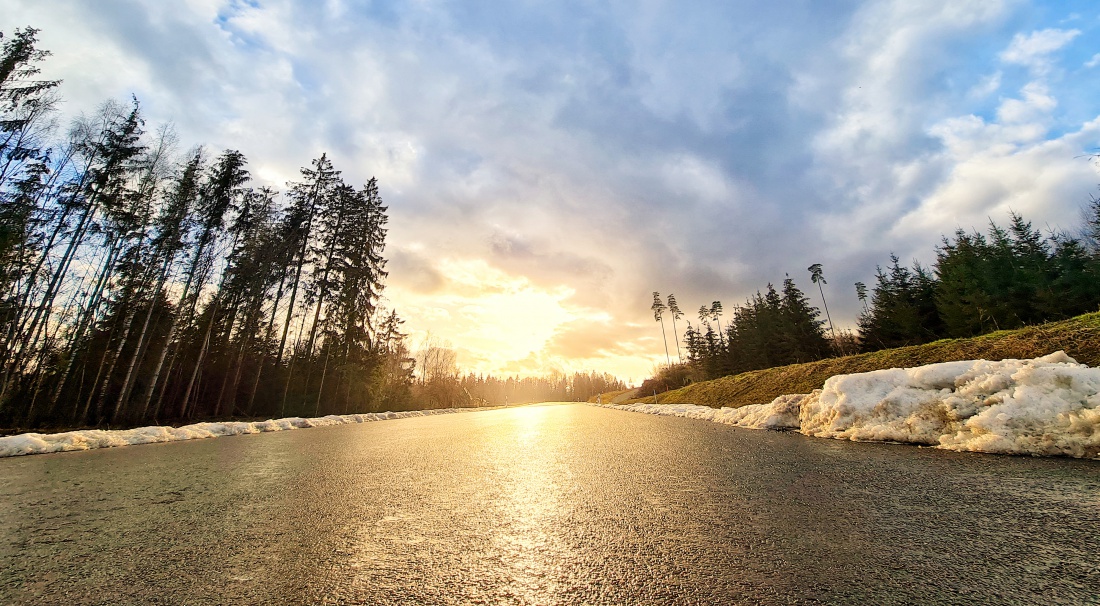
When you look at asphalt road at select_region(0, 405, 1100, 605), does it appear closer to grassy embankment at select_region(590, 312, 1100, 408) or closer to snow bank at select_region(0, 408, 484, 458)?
snow bank at select_region(0, 408, 484, 458)

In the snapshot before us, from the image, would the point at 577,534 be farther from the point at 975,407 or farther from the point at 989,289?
the point at 989,289

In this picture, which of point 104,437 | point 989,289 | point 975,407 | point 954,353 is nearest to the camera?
point 975,407

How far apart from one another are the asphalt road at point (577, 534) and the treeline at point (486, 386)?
40.1 meters

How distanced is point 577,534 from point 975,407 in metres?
5.24

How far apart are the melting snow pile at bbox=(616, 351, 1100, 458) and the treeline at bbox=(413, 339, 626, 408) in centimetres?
Result: 4014

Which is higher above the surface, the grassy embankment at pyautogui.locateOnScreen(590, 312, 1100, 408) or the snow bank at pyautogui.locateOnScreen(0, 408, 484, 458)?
the grassy embankment at pyautogui.locateOnScreen(590, 312, 1100, 408)

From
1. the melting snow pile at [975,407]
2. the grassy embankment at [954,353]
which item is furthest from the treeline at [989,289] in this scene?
the melting snow pile at [975,407]

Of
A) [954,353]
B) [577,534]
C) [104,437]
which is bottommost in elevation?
[577,534]

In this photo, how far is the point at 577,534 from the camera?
2.06m

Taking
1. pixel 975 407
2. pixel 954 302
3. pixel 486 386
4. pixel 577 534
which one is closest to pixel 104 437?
pixel 577 534

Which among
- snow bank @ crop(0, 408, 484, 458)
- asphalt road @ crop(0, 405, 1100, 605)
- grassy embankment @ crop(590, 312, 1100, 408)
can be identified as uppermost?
grassy embankment @ crop(590, 312, 1100, 408)

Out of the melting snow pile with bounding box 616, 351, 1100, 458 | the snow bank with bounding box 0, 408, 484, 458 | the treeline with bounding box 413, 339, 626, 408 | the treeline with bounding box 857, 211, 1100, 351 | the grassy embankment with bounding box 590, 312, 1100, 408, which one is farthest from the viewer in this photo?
the treeline with bounding box 413, 339, 626, 408

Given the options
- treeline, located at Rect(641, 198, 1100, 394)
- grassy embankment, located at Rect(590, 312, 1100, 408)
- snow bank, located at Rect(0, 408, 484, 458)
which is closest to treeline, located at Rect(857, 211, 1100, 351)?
treeline, located at Rect(641, 198, 1100, 394)

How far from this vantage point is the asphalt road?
143 cm
